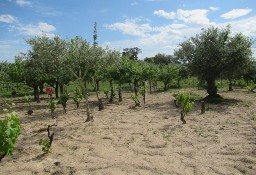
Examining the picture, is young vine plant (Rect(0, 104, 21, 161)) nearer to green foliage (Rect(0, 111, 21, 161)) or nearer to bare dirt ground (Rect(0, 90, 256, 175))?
green foliage (Rect(0, 111, 21, 161))

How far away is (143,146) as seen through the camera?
40.4ft

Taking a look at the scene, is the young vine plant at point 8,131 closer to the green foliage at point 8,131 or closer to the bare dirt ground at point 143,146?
the green foliage at point 8,131

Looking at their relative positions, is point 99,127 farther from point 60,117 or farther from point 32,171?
point 32,171

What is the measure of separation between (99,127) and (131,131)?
207cm

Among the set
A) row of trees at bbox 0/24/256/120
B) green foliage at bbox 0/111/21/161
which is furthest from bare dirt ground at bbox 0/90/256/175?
row of trees at bbox 0/24/256/120

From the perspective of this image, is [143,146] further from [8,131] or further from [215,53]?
[215,53]

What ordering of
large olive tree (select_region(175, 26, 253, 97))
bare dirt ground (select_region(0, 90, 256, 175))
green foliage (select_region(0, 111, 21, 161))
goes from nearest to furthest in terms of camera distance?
1. green foliage (select_region(0, 111, 21, 161))
2. bare dirt ground (select_region(0, 90, 256, 175))
3. large olive tree (select_region(175, 26, 253, 97))

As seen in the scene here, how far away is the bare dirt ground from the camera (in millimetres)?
9836

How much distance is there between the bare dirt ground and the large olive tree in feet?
22.3

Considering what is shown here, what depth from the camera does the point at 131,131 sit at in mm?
15047

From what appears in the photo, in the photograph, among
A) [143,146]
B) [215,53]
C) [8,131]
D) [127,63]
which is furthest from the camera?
[127,63]

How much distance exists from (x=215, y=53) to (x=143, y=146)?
15.3 metres

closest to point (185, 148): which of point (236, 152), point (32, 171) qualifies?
point (236, 152)

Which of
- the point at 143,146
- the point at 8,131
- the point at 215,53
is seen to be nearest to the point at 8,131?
the point at 8,131
